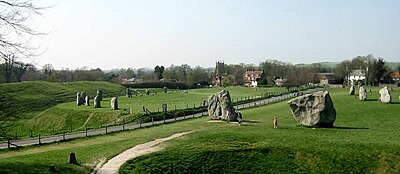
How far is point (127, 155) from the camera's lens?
29.5 m

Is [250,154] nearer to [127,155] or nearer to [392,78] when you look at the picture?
[127,155]

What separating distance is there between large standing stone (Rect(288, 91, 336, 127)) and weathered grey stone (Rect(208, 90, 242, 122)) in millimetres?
7878

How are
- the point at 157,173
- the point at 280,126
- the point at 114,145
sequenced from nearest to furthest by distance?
the point at 157,173 → the point at 114,145 → the point at 280,126

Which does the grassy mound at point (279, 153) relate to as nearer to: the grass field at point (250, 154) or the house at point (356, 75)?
the grass field at point (250, 154)

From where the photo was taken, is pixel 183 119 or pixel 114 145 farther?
pixel 183 119

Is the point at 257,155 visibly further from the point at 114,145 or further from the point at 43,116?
the point at 43,116

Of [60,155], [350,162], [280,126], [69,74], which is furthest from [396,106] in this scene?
[69,74]

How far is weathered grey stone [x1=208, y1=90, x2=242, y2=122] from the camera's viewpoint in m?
45.8

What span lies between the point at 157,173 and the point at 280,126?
17.1 metres

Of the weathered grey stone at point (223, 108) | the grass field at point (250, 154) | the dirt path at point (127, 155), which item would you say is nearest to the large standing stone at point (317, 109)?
the grass field at point (250, 154)

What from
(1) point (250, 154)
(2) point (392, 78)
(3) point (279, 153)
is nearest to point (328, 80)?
(2) point (392, 78)

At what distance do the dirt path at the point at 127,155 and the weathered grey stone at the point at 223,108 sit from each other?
38.1ft

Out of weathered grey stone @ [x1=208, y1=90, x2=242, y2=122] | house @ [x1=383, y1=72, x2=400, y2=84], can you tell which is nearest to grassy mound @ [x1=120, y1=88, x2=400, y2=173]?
weathered grey stone @ [x1=208, y1=90, x2=242, y2=122]

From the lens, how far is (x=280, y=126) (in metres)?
40.2
